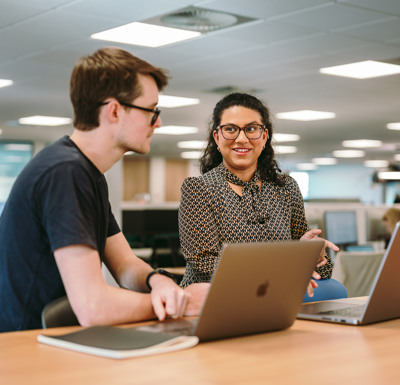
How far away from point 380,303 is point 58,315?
2.66 feet

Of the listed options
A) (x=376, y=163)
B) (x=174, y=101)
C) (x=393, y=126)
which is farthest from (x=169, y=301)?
(x=376, y=163)

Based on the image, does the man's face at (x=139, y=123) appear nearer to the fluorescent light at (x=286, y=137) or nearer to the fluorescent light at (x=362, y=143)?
the fluorescent light at (x=286, y=137)

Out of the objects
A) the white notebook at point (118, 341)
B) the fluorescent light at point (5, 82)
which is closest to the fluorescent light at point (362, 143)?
the fluorescent light at point (5, 82)

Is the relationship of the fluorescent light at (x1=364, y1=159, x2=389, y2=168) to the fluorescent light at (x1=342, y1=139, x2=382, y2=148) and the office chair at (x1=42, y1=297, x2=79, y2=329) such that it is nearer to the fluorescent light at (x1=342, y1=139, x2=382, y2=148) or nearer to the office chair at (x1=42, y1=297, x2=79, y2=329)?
the fluorescent light at (x1=342, y1=139, x2=382, y2=148)

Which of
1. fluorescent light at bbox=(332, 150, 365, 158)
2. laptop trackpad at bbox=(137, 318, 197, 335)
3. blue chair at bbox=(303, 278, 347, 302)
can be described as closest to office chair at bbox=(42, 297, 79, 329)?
laptop trackpad at bbox=(137, 318, 197, 335)

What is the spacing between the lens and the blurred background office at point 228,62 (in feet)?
15.8

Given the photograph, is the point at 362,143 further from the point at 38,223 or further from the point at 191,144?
the point at 38,223

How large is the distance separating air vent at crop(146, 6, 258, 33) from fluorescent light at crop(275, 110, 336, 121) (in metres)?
4.75

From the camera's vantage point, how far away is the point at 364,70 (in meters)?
6.84

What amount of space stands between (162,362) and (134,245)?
7.86 meters

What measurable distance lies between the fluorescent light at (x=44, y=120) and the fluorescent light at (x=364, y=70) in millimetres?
5295

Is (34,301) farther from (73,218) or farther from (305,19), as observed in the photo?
(305,19)

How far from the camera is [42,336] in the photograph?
1374 mm

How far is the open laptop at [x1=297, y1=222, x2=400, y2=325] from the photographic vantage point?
157cm
